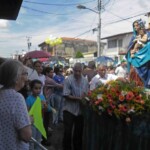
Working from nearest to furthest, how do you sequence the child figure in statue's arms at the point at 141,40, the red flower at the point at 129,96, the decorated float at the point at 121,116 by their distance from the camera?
the decorated float at the point at 121,116 < the red flower at the point at 129,96 < the child figure in statue's arms at the point at 141,40

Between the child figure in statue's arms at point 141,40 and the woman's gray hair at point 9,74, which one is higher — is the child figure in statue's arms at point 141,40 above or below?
above

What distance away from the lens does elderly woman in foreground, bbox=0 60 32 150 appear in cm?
262

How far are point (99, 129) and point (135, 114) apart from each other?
2.20ft

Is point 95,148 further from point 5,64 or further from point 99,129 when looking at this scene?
point 5,64

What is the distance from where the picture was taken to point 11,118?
103 inches

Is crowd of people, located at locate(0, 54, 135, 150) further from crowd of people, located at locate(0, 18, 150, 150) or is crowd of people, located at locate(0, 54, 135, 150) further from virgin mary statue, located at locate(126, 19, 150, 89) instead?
virgin mary statue, located at locate(126, 19, 150, 89)

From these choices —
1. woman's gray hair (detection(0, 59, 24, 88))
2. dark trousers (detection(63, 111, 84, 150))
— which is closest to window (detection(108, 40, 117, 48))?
dark trousers (detection(63, 111, 84, 150))

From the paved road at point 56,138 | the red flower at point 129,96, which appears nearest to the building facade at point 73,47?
the paved road at point 56,138

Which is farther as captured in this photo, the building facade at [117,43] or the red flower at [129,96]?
the building facade at [117,43]

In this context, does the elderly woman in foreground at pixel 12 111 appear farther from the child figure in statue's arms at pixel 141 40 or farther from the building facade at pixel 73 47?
the building facade at pixel 73 47

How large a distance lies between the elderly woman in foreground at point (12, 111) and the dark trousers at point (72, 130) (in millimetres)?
3084

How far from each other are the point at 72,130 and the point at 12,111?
3.50m

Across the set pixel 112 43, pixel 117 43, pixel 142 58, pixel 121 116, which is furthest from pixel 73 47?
pixel 121 116

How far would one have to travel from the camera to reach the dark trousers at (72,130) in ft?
19.1
